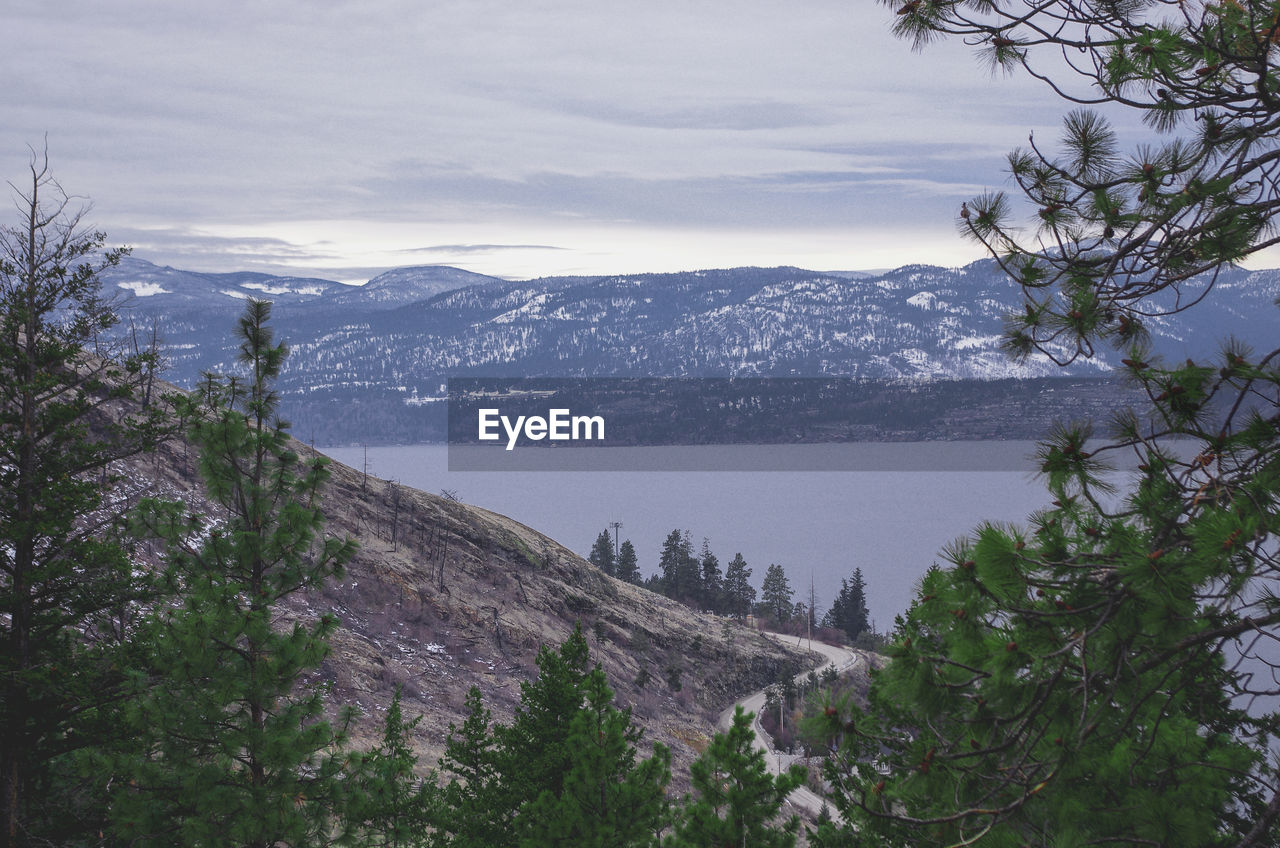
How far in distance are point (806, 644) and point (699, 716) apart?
98.5 ft

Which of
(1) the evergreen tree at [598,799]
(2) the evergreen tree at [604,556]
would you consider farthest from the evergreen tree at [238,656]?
(2) the evergreen tree at [604,556]

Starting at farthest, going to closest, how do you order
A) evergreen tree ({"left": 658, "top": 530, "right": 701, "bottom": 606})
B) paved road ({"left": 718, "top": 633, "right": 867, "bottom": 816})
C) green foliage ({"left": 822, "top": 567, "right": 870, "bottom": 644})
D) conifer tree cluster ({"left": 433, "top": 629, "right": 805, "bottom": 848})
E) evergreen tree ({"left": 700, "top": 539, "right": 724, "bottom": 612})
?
evergreen tree ({"left": 658, "top": 530, "right": 701, "bottom": 606}), evergreen tree ({"left": 700, "top": 539, "right": 724, "bottom": 612}), green foliage ({"left": 822, "top": 567, "right": 870, "bottom": 644}), paved road ({"left": 718, "top": 633, "right": 867, "bottom": 816}), conifer tree cluster ({"left": 433, "top": 629, "right": 805, "bottom": 848})

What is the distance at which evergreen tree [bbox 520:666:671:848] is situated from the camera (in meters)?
13.2

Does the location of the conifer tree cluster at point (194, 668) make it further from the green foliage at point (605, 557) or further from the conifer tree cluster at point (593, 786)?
the green foliage at point (605, 557)

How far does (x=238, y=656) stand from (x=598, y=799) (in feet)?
17.6

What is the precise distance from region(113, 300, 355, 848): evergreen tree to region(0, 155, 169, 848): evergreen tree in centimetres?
137

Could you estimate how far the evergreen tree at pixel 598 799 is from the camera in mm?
13188

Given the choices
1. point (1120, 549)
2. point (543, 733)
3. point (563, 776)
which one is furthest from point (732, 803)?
point (1120, 549)

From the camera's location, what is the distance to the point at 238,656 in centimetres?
1155

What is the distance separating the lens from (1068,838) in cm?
506

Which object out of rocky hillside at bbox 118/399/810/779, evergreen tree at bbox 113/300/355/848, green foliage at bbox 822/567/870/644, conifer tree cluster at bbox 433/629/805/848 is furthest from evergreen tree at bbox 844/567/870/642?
evergreen tree at bbox 113/300/355/848

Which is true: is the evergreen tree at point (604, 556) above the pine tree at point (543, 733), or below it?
below

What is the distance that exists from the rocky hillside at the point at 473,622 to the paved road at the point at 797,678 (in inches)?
50.7

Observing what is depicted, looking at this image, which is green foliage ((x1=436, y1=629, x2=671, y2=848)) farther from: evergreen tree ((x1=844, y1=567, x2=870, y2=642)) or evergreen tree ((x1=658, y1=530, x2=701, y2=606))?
evergreen tree ((x1=658, y1=530, x2=701, y2=606))
